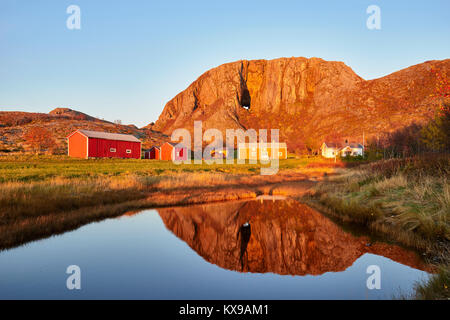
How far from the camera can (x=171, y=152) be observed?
6956 cm

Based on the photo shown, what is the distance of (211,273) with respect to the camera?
7.21 m

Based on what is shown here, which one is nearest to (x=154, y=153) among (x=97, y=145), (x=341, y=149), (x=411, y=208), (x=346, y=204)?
(x=97, y=145)

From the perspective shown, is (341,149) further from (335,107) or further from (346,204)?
(346,204)

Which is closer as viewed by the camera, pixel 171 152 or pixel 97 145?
pixel 97 145

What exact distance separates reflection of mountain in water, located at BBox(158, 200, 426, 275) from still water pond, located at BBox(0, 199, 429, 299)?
0.10ft

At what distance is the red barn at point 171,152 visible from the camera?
69188mm

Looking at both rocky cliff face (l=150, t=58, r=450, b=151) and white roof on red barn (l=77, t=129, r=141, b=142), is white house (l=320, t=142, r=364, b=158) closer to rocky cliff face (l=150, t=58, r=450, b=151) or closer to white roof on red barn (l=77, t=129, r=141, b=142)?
rocky cliff face (l=150, t=58, r=450, b=151)

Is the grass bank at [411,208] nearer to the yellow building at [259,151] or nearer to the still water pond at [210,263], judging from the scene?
the still water pond at [210,263]

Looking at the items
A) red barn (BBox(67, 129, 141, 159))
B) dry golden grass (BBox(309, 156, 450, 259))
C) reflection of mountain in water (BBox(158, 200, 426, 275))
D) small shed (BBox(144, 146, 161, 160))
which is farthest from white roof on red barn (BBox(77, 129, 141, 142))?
dry golden grass (BBox(309, 156, 450, 259))

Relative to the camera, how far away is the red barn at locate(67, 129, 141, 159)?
54.9 m

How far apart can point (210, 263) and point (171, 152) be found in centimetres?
6320

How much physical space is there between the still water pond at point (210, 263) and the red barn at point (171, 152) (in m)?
57.2

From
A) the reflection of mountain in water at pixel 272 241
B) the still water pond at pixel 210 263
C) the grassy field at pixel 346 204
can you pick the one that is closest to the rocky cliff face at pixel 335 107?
the grassy field at pixel 346 204
